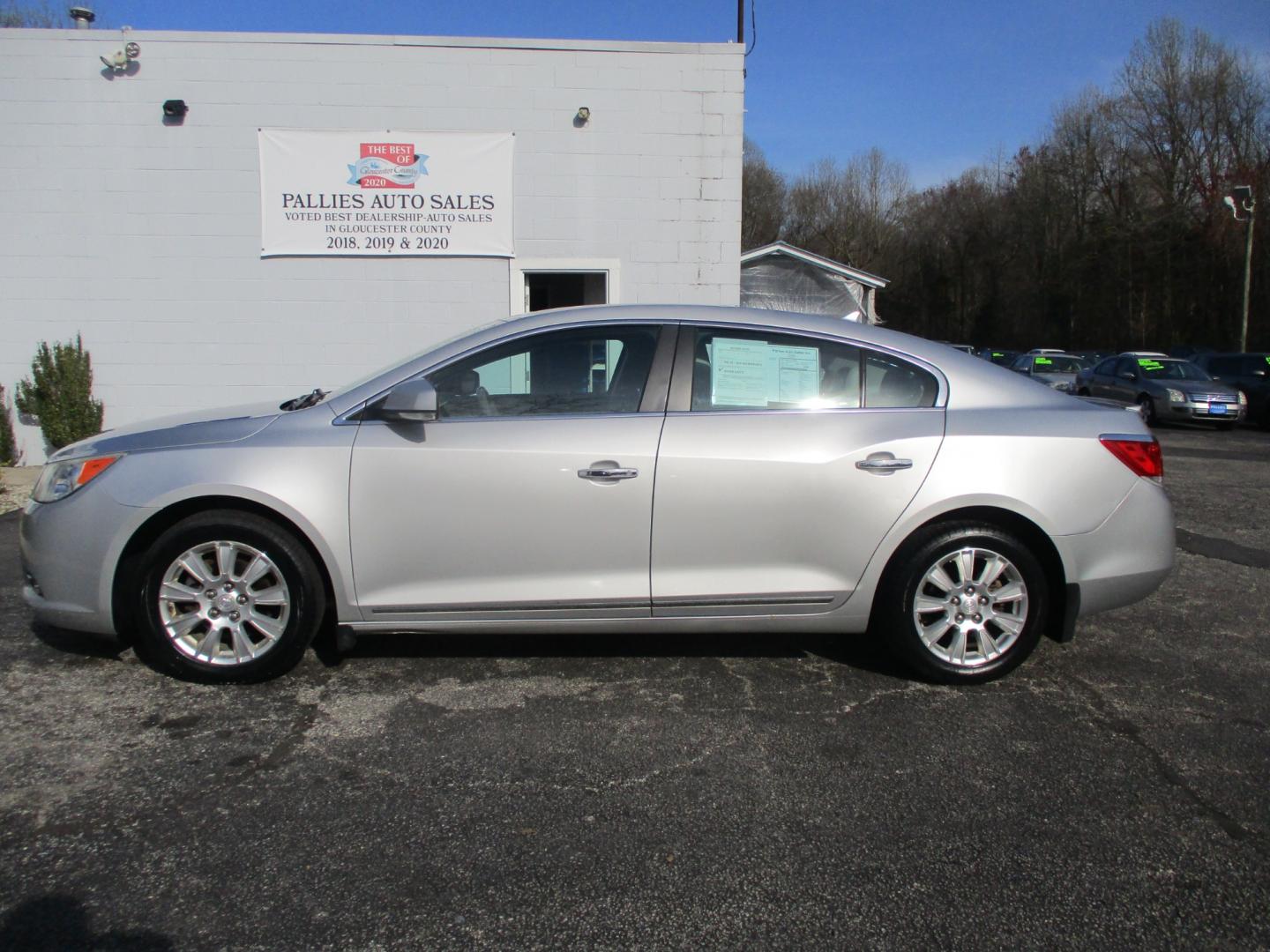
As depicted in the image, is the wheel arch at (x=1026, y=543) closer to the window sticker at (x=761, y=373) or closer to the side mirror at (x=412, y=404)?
the window sticker at (x=761, y=373)

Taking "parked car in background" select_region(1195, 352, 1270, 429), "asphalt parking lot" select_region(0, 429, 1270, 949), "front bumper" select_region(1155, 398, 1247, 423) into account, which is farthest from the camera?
"parked car in background" select_region(1195, 352, 1270, 429)

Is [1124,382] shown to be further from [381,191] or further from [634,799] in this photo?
[634,799]

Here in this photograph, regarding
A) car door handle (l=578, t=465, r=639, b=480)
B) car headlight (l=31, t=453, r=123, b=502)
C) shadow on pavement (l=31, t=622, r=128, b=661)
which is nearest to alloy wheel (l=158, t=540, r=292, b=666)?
car headlight (l=31, t=453, r=123, b=502)

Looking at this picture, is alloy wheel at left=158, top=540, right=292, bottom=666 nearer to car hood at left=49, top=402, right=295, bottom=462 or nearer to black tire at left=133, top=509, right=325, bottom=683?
black tire at left=133, top=509, right=325, bottom=683

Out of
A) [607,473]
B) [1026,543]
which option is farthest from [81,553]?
[1026,543]

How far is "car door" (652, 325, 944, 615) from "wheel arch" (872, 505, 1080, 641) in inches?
5.9

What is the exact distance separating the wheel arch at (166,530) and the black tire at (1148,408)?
62.4ft

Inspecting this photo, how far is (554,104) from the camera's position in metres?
10.3

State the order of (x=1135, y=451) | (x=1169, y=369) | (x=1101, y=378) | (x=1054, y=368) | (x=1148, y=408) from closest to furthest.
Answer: (x=1135, y=451)
(x=1148, y=408)
(x=1169, y=369)
(x=1101, y=378)
(x=1054, y=368)

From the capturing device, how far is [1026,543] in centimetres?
423

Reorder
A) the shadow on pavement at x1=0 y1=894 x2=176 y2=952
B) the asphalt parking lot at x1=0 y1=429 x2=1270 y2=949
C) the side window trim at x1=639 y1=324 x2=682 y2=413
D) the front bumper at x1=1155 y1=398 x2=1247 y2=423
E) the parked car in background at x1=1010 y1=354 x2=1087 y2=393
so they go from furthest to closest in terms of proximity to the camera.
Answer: the parked car in background at x1=1010 y1=354 x2=1087 y2=393, the front bumper at x1=1155 y1=398 x2=1247 y2=423, the side window trim at x1=639 y1=324 x2=682 y2=413, the asphalt parking lot at x1=0 y1=429 x2=1270 y2=949, the shadow on pavement at x1=0 y1=894 x2=176 y2=952

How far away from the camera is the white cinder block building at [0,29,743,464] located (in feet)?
32.9

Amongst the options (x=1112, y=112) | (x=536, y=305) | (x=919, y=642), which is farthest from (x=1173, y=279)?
(x=919, y=642)

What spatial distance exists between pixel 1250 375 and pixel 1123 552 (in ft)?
63.4
